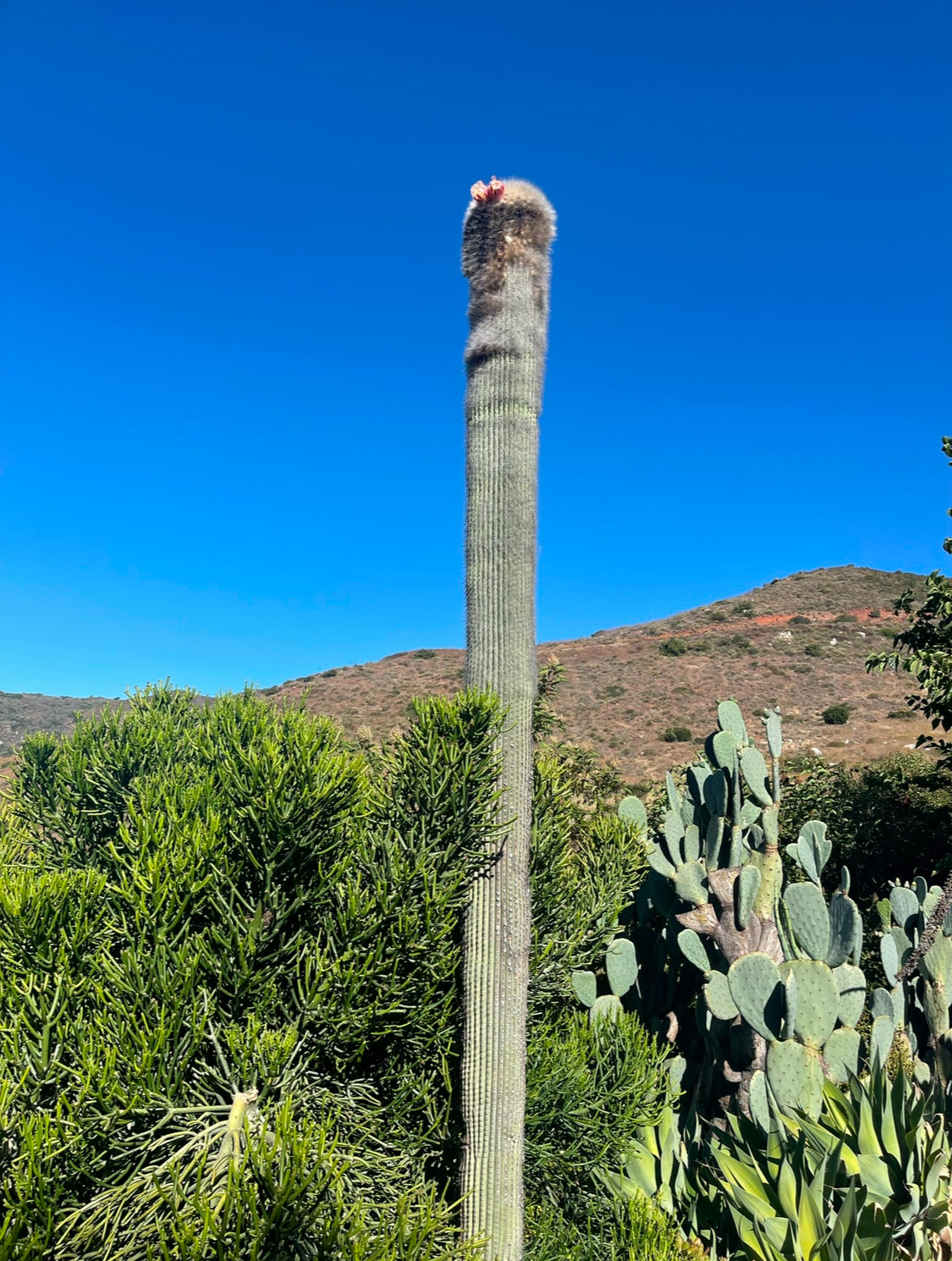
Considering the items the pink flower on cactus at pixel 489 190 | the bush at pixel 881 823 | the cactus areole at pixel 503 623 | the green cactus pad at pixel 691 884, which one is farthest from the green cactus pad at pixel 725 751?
the bush at pixel 881 823

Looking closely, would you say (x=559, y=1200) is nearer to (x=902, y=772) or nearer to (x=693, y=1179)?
(x=693, y=1179)

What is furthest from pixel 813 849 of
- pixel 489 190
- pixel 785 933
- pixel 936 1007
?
pixel 489 190

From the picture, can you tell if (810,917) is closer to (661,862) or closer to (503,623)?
(661,862)

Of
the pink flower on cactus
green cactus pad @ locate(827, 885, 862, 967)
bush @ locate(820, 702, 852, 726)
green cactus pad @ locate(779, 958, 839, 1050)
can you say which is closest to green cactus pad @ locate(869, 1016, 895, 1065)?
green cactus pad @ locate(827, 885, 862, 967)

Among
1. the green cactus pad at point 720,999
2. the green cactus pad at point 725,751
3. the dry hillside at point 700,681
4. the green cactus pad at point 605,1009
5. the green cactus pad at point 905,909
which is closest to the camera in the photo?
the green cactus pad at point 720,999

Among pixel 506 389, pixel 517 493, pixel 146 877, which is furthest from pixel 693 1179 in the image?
pixel 506 389

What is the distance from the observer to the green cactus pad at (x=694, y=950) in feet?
17.1

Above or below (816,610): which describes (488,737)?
below

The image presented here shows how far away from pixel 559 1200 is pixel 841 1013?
2.11m

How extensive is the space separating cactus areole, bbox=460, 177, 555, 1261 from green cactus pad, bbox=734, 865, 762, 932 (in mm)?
1676

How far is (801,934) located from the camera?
522 cm

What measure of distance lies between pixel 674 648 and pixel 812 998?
31.1 m

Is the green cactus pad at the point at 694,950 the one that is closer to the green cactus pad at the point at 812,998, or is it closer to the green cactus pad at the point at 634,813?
the green cactus pad at the point at 812,998

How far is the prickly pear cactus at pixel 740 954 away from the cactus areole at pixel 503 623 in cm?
147
